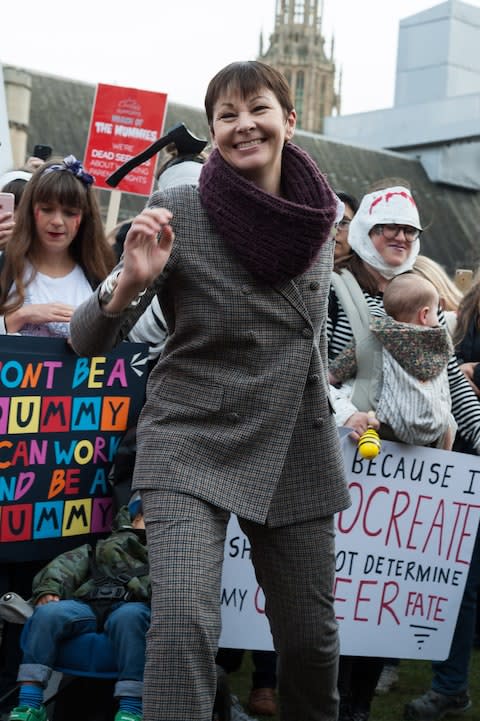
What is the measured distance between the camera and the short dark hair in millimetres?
3320

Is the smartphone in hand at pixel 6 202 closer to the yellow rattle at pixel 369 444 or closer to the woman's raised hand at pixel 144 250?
the woman's raised hand at pixel 144 250

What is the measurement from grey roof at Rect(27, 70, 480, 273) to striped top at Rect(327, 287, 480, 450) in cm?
3052

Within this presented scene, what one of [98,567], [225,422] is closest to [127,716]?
[98,567]

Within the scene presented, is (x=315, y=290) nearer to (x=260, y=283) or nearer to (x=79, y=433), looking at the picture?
(x=260, y=283)

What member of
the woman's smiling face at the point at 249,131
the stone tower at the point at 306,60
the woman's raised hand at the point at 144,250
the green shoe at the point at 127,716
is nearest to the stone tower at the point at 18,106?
the green shoe at the point at 127,716

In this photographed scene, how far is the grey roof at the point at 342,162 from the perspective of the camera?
124 feet

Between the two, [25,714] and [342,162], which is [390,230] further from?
[342,162]

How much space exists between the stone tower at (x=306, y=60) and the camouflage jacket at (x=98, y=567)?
104m

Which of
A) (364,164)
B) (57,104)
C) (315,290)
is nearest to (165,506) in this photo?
(315,290)

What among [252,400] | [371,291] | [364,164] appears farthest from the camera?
[364,164]

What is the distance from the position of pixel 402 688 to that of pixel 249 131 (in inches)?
128

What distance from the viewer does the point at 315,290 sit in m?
3.43

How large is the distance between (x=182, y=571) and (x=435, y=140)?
4492 centimetres

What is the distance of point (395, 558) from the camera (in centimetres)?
488
